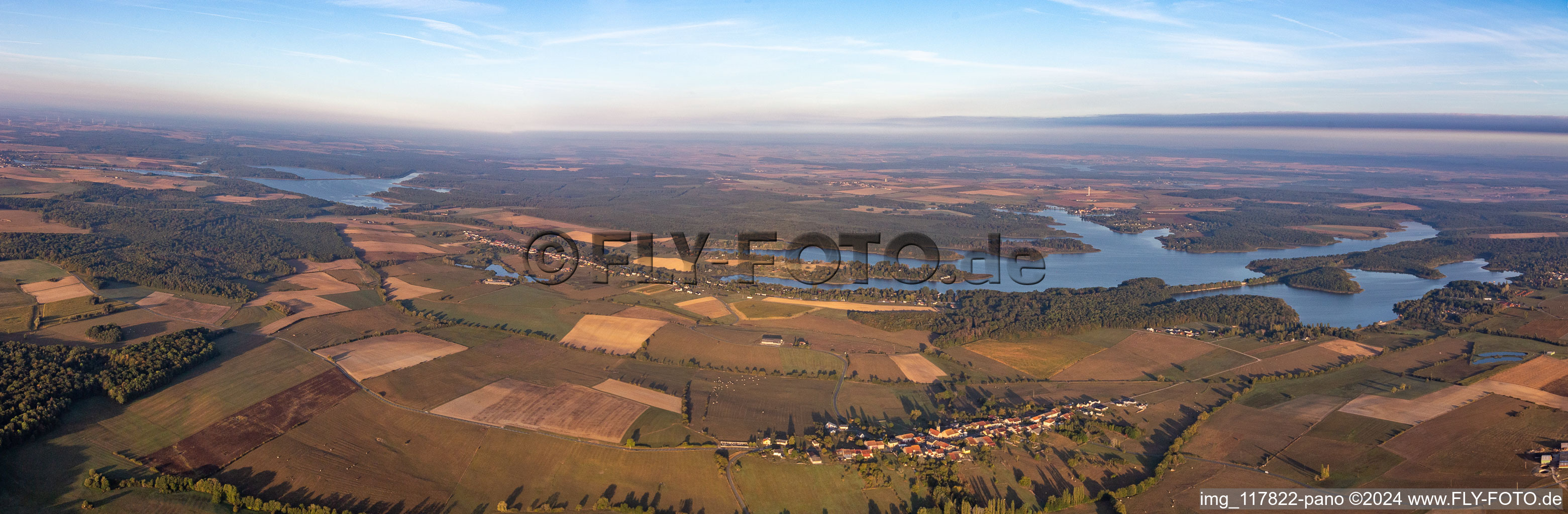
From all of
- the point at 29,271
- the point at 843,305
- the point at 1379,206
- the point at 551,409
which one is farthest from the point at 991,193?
the point at 29,271

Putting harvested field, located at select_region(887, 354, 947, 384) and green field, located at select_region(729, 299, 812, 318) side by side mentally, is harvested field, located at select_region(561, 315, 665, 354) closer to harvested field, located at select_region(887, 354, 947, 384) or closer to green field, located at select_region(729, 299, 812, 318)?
green field, located at select_region(729, 299, 812, 318)

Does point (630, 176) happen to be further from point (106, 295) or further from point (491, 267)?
point (106, 295)

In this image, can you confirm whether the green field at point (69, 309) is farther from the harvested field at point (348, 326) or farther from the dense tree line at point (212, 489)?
the dense tree line at point (212, 489)

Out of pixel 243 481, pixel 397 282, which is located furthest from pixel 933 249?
pixel 243 481

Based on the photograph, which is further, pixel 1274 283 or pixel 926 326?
pixel 1274 283

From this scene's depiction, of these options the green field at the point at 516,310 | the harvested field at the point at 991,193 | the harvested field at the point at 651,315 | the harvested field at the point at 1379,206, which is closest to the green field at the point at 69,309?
the green field at the point at 516,310

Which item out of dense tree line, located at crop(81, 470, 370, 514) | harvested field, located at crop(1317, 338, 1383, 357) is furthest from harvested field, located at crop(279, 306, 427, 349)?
harvested field, located at crop(1317, 338, 1383, 357)
